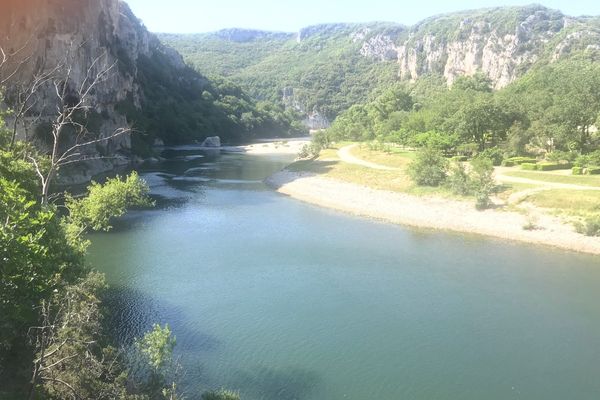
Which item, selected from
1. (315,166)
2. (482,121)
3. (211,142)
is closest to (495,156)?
(482,121)

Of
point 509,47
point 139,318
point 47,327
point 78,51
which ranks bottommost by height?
point 139,318

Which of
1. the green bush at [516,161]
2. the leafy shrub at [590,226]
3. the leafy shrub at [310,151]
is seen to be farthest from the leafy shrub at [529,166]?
the leafy shrub at [310,151]

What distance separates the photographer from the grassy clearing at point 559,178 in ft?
147

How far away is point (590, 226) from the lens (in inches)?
1394

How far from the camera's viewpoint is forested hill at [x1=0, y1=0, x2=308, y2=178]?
4922 centimetres

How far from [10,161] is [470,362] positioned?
60.8ft

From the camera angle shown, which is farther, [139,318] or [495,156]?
[495,156]

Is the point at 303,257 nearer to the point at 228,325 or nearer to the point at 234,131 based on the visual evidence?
the point at 228,325

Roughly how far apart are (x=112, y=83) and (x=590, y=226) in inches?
2935

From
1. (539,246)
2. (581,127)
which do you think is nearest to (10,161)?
(539,246)

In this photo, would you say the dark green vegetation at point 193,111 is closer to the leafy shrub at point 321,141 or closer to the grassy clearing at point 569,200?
the leafy shrub at point 321,141

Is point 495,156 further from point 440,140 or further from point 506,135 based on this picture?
point 506,135

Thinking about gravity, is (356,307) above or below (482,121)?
below

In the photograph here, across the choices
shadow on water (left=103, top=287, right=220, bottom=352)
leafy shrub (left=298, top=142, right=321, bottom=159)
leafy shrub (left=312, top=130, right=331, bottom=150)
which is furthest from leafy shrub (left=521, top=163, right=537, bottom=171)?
leafy shrub (left=312, top=130, right=331, bottom=150)
